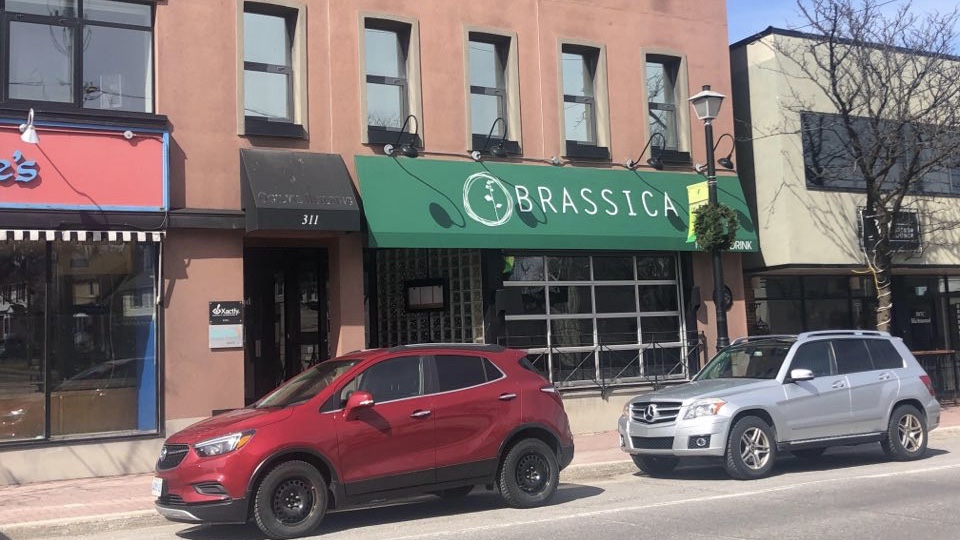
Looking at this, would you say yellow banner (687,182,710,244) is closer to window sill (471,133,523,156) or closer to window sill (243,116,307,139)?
window sill (471,133,523,156)

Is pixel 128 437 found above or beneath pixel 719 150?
beneath

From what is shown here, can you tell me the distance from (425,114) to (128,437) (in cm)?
683

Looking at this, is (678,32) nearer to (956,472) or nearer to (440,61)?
(440,61)

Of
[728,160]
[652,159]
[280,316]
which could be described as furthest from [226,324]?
[728,160]

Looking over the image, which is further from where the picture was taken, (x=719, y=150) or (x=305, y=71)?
(x=719, y=150)

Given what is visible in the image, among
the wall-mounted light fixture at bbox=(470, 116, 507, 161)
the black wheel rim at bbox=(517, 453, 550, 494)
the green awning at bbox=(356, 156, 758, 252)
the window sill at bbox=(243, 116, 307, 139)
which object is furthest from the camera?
the wall-mounted light fixture at bbox=(470, 116, 507, 161)

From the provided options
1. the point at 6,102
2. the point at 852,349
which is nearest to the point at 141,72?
the point at 6,102

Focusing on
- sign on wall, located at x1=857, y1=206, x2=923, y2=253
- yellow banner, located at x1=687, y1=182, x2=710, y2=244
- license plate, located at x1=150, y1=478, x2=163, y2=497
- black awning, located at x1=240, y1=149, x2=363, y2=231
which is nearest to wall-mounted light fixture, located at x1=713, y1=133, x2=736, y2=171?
yellow banner, located at x1=687, y1=182, x2=710, y2=244

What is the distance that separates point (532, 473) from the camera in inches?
393

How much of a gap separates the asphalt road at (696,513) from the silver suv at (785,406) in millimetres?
444

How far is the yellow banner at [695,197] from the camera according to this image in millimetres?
15953

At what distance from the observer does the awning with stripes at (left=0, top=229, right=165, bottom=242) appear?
11.9m

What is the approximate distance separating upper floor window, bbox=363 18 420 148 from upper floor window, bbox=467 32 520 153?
1.10 m

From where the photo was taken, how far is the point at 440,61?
50.7ft
